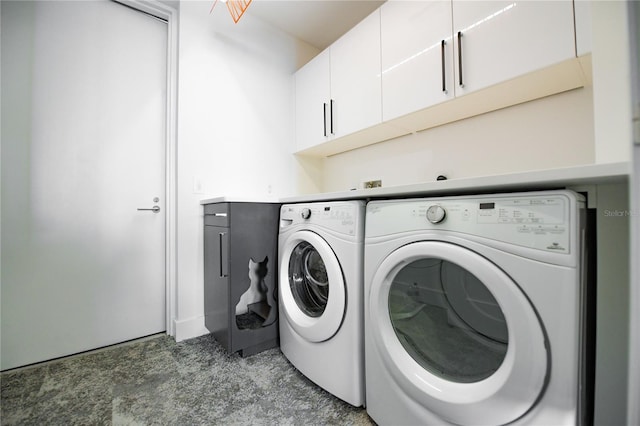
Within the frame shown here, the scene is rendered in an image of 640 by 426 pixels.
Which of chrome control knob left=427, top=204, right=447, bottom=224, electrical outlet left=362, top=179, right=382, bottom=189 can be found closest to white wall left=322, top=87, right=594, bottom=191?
electrical outlet left=362, top=179, right=382, bottom=189

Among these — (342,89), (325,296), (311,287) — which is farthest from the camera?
(342,89)

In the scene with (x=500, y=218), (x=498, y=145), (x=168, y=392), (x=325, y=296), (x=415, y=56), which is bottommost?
(x=168, y=392)

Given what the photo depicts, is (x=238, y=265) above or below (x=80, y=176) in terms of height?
below

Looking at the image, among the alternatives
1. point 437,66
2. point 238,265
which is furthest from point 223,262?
point 437,66

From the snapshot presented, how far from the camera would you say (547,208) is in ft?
1.94

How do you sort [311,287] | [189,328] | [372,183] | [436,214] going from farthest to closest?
[372,183], [189,328], [311,287], [436,214]

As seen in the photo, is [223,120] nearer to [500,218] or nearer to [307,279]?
[307,279]

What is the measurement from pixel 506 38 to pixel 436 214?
973 mm

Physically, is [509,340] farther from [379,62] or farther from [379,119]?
[379,62]

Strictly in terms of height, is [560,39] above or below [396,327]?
above

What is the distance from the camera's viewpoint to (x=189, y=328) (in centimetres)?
169

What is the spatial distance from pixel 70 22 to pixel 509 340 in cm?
260

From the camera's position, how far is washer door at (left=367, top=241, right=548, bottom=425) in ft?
1.98

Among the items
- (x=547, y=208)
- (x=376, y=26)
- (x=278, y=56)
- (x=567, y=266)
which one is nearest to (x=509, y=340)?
(x=567, y=266)
